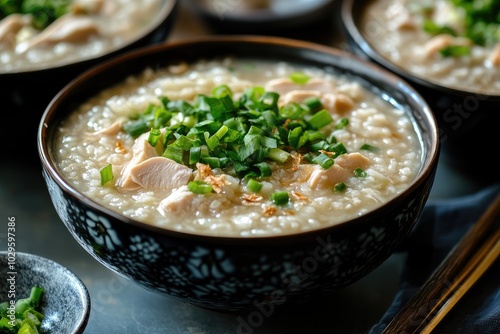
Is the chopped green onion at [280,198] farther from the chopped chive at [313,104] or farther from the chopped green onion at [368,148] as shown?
the chopped chive at [313,104]

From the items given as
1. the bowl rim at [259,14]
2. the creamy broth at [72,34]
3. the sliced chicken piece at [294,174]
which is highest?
the sliced chicken piece at [294,174]

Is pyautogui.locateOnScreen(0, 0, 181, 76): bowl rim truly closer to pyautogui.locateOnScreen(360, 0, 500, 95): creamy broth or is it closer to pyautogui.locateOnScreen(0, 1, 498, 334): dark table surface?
pyautogui.locateOnScreen(0, 1, 498, 334): dark table surface

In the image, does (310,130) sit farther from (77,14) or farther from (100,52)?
(77,14)

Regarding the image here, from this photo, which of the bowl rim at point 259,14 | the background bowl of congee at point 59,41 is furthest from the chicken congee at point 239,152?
the bowl rim at point 259,14

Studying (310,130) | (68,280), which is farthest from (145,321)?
(310,130)

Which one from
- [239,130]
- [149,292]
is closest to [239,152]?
[239,130]

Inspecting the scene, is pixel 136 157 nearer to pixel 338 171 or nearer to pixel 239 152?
pixel 239 152
